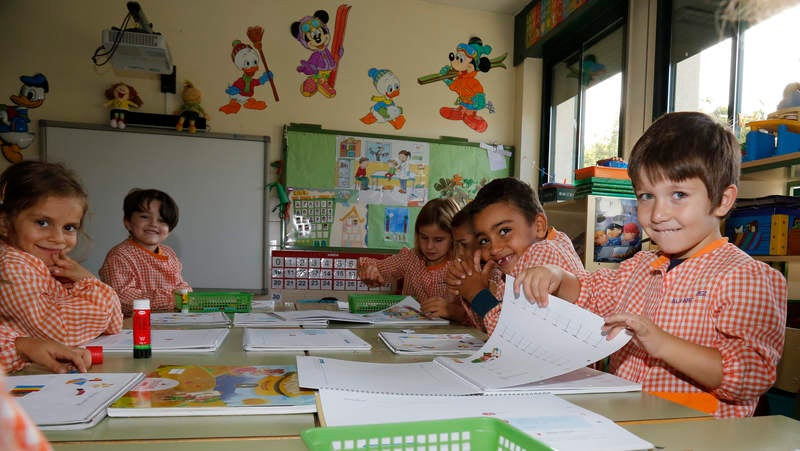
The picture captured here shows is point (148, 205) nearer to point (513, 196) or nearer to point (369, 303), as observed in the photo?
point (369, 303)

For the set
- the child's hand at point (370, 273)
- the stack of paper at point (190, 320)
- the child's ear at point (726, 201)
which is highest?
the child's ear at point (726, 201)

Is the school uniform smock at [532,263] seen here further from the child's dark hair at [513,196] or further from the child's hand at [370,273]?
the child's hand at [370,273]

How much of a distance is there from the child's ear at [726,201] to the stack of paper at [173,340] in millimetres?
994

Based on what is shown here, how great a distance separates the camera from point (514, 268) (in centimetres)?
144

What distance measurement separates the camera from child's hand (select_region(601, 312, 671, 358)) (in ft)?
2.33

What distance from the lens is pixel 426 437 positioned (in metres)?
0.43

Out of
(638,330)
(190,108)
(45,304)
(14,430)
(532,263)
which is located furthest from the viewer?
(190,108)

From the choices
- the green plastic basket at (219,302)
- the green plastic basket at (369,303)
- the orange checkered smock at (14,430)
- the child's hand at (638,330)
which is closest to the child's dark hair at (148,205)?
the green plastic basket at (219,302)

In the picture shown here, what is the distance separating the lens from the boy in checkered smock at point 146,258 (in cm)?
209

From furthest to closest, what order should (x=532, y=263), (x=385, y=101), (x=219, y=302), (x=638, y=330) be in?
(x=385, y=101)
(x=219, y=302)
(x=532, y=263)
(x=638, y=330)

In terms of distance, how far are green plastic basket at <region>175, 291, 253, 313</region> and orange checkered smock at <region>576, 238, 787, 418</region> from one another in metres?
1.21

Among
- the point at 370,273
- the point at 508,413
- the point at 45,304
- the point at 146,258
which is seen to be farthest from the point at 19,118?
the point at 508,413

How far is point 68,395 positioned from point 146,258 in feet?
5.59

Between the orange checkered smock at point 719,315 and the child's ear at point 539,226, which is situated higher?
the child's ear at point 539,226
